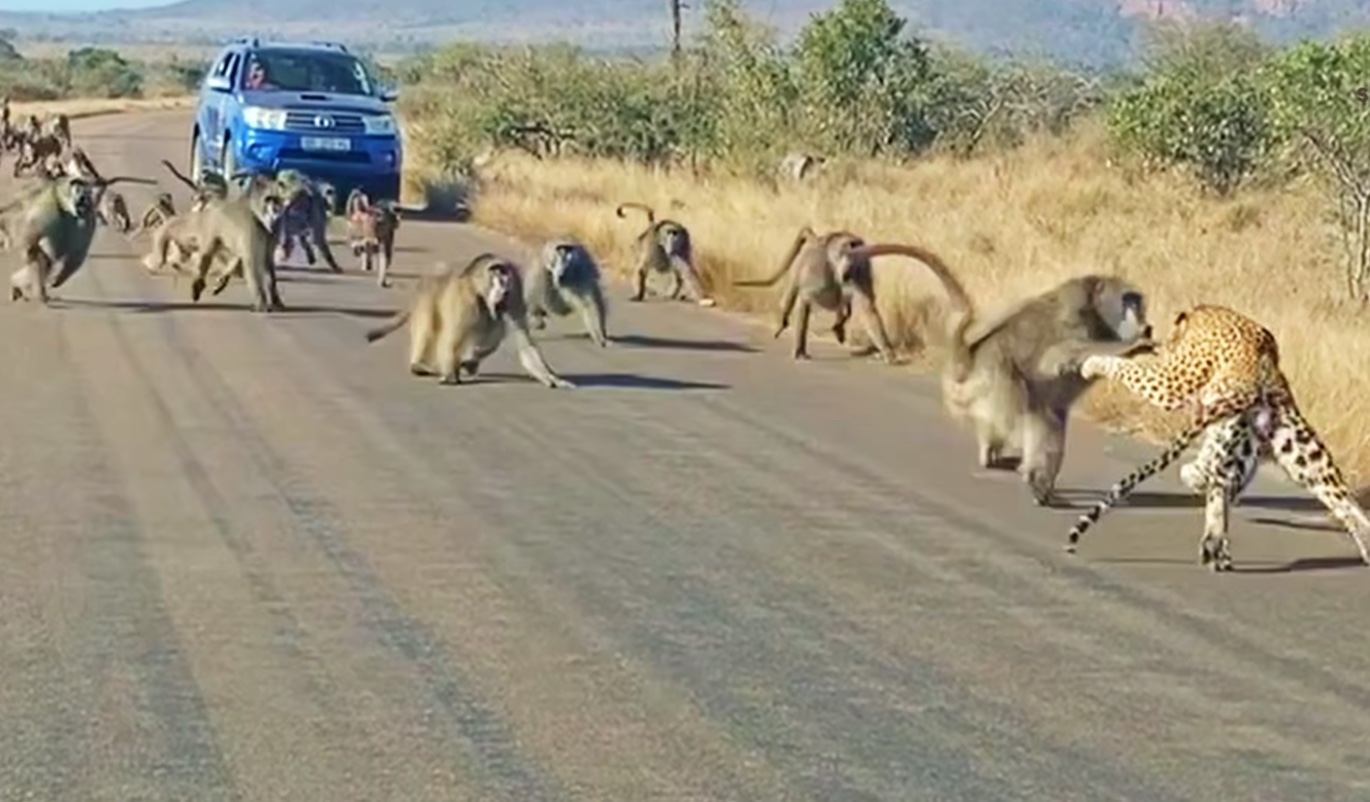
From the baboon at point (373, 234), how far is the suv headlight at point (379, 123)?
572 cm

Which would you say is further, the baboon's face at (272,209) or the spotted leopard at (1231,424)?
the baboon's face at (272,209)

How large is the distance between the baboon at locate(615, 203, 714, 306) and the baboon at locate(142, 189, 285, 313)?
2.94 m

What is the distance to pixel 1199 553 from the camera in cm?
996

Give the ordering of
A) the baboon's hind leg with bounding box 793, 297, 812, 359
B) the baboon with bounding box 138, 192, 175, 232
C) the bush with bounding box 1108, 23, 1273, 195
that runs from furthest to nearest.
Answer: the bush with bounding box 1108, 23, 1273, 195
the baboon with bounding box 138, 192, 175, 232
the baboon's hind leg with bounding box 793, 297, 812, 359

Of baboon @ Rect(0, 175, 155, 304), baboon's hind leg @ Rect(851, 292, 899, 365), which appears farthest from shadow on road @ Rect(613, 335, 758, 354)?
baboon @ Rect(0, 175, 155, 304)

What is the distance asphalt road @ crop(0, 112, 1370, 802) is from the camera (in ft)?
22.5

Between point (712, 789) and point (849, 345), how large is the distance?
435 inches

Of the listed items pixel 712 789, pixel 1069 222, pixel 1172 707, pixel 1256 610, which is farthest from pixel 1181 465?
pixel 1069 222

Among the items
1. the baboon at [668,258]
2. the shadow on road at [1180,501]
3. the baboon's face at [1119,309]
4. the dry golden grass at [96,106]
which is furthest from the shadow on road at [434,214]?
the dry golden grass at [96,106]

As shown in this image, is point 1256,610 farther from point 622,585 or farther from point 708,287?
point 708,287

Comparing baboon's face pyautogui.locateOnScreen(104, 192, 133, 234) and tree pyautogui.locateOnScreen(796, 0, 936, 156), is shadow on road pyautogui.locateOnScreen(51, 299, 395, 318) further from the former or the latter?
tree pyautogui.locateOnScreen(796, 0, 936, 156)

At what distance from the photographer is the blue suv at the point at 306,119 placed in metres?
28.2

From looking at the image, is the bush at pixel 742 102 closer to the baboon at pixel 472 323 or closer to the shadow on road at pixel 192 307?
the shadow on road at pixel 192 307

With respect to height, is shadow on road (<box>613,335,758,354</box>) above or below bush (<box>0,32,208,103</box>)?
above
